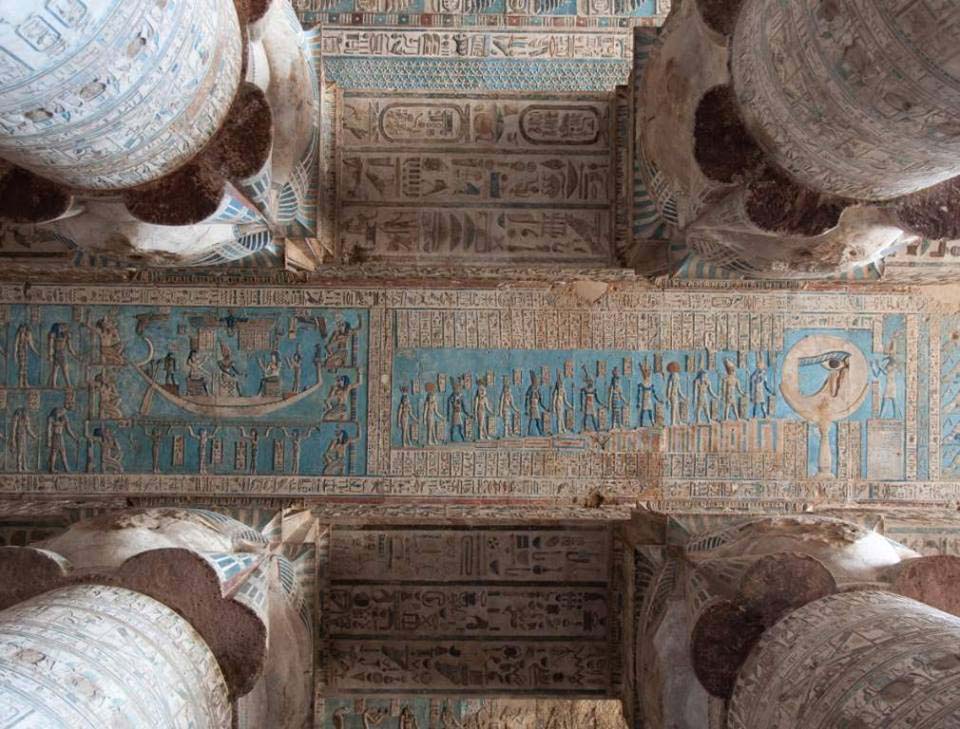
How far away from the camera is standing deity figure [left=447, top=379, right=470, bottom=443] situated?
532cm

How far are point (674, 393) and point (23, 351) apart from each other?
4210 millimetres

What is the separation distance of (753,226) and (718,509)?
7.55 ft

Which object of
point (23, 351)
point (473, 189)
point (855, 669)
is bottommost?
point (855, 669)

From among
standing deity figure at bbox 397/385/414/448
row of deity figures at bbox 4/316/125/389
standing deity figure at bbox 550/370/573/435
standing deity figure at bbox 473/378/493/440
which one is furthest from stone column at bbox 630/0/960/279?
row of deity figures at bbox 4/316/125/389

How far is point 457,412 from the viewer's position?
17.5ft

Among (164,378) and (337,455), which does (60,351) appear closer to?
(164,378)

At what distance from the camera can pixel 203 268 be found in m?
5.12

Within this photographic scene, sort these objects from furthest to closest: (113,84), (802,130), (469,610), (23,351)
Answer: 1. (23,351)
2. (469,610)
3. (802,130)
4. (113,84)

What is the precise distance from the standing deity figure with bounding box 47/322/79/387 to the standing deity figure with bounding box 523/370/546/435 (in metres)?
2.94

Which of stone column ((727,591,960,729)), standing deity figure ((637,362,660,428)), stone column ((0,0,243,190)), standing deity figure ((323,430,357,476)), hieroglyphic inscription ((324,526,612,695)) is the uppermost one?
stone column ((0,0,243,190))

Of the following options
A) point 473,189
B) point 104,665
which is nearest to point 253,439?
point 473,189

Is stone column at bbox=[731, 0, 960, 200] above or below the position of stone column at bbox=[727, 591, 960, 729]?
above

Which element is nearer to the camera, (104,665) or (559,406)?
(104,665)

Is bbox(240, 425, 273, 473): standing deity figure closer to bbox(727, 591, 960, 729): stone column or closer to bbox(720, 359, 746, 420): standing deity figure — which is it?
bbox(720, 359, 746, 420): standing deity figure
